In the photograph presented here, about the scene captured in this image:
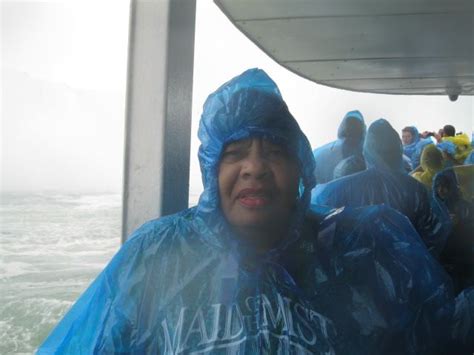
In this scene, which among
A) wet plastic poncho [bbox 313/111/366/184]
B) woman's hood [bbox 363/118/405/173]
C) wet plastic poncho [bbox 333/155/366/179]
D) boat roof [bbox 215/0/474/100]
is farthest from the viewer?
wet plastic poncho [bbox 313/111/366/184]

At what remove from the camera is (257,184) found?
1.05 m

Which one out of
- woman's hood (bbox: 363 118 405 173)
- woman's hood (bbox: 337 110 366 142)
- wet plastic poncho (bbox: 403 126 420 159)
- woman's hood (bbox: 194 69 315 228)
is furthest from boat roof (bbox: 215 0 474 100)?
woman's hood (bbox: 194 69 315 228)

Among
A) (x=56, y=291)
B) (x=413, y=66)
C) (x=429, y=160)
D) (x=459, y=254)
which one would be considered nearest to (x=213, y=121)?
(x=56, y=291)

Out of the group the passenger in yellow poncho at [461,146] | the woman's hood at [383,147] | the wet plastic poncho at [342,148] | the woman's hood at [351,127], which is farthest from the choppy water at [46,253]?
the passenger in yellow poncho at [461,146]

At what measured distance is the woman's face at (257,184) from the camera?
1.06 meters

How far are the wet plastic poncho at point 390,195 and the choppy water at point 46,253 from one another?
92cm

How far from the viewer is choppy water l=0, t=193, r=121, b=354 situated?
1.58 m

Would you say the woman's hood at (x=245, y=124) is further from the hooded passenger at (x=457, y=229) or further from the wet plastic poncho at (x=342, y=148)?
the wet plastic poncho at (x=342, y=148)

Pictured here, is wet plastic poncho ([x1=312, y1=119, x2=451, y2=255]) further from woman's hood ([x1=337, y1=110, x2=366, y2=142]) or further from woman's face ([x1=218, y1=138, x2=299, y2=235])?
woman's face ([x1=218, y1=138, x2=299, y2=235])

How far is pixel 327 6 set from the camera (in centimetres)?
213

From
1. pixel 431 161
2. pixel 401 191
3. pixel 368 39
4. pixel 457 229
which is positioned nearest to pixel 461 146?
→ pixel 431 161

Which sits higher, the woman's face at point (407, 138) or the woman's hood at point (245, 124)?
the woman's face at point (407, 138)

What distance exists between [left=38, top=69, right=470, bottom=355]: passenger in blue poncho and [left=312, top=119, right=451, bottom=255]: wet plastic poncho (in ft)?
3.15

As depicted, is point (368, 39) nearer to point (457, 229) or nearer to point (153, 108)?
point (457, 229)
